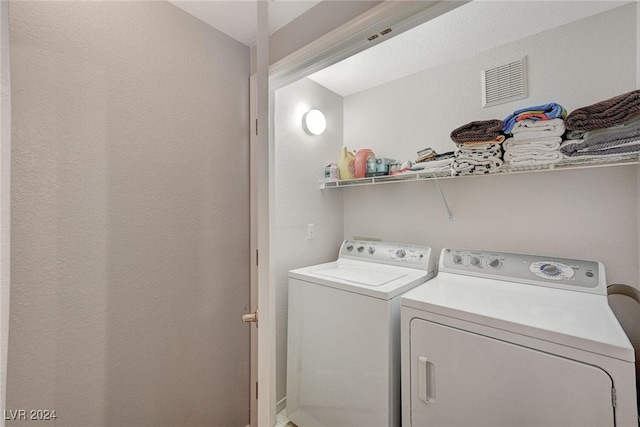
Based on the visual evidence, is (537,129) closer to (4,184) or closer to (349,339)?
(349,339)

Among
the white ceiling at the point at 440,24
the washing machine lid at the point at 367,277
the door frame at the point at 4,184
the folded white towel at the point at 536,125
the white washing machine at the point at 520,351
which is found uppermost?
the white ceiling at the point at 440,24

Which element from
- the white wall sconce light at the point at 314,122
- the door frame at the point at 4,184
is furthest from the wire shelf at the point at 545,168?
the door frame at the point at 4,184

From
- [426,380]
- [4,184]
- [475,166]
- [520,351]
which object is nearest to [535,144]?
[475,166]

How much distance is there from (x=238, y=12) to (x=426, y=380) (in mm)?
2167

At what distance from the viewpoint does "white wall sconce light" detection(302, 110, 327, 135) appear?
6.97ft

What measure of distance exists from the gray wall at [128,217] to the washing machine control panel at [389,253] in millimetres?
908

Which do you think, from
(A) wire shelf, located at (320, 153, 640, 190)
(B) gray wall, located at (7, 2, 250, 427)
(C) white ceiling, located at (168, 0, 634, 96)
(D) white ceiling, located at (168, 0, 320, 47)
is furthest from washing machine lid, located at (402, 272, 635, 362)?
Result: (D) white ceiling, located at (168, 0, 320, 47)

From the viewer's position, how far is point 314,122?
7.18ft

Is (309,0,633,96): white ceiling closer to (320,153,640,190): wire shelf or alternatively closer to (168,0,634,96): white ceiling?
(168,0,634,96): white ceiling

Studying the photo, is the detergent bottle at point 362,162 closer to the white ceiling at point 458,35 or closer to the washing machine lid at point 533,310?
the white ceiling at point 458,35

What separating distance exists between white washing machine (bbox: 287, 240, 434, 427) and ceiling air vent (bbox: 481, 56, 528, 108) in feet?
3.70

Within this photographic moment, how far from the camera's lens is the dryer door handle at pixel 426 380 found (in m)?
1.23

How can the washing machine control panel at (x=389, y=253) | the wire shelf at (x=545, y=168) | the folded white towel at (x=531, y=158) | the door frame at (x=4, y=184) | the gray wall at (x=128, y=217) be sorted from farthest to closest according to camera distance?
the washing machine control panel at (x=389, y=253) → the folded white towel at (x=531, y=158) → the wire shelf at (x=545, y=168) → the gray wall at (x=128, y=217) → the door frame at (x=4, y=184)

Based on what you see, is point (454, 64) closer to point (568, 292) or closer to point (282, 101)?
point (282, 101)
